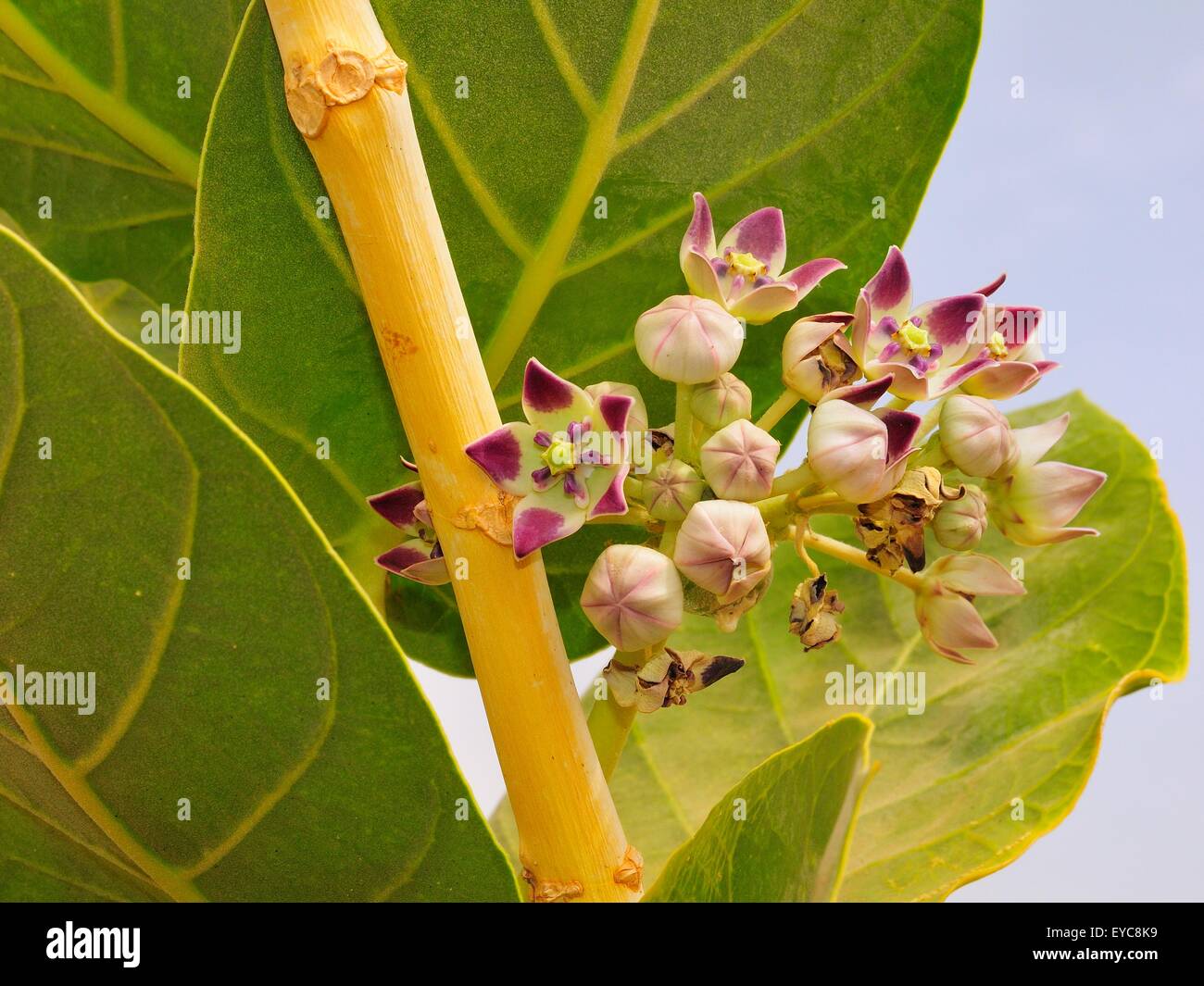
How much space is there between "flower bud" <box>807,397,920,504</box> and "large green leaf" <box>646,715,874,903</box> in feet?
0.37

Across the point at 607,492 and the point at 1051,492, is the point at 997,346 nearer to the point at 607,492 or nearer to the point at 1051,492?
the point at 1051,492

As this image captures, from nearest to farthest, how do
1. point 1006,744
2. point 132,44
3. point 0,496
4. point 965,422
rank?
point 0,496
point 965,422
point 132,44
point 1006,744

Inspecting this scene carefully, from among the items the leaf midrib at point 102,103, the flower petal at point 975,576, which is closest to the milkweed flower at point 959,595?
the flower petal at point 975,576

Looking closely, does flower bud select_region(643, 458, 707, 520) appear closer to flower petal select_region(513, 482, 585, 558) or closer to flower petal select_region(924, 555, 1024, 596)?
flower petal select_region(513, 482, 585, 558)

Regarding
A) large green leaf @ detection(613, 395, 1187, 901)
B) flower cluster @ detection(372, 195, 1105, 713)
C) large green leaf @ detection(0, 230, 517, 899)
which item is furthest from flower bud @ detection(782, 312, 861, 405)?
large green leaf @ detection(613, 395, 1187, 901)

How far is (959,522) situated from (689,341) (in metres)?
0.17

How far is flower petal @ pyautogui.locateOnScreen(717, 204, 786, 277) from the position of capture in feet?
2.19

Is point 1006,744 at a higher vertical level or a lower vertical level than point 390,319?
lower

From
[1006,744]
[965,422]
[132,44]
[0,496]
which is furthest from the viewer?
[1006,744]

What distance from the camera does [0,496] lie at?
508mm

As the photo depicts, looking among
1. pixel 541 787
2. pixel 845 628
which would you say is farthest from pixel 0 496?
pixel 845 628
